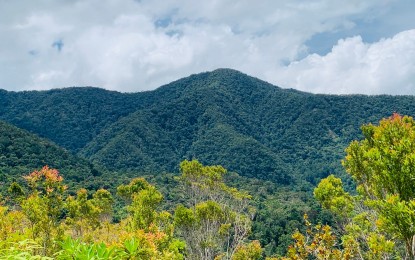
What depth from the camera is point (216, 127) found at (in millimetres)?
153375

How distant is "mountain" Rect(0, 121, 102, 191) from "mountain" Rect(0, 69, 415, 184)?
35.9 meters

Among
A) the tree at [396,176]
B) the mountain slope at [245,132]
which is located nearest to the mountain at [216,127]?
the mountain slope at [245,132]

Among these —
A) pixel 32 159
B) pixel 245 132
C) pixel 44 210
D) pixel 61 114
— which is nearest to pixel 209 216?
pixel 44 210

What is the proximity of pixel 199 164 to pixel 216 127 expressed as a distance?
398 feet

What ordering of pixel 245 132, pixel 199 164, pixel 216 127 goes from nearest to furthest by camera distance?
pixel 199 164 < pixel 216 127 < pixel 245 132

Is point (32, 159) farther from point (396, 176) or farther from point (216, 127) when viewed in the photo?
point (216, 127)

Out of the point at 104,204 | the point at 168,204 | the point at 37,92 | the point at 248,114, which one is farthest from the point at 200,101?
the point at 104,204

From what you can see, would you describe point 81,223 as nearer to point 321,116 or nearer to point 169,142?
point 169,142

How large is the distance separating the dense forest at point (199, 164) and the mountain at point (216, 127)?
530 mm

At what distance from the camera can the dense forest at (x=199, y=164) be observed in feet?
71.4

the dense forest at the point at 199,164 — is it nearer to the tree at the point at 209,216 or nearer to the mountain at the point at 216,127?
the tree at the point at 209,216

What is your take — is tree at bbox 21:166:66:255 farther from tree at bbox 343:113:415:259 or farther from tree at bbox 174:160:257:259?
tree at bbox 174:160:257:259

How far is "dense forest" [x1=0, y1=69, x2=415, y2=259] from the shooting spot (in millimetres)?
21766

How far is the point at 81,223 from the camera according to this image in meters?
32.8
